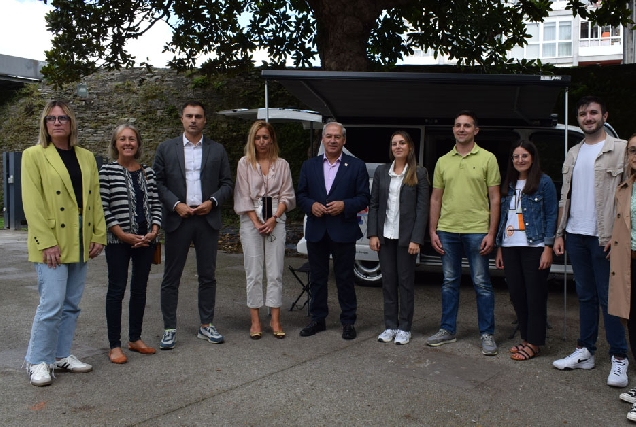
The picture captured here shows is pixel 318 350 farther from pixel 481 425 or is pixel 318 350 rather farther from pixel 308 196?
pixel 481 425

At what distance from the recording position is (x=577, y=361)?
200 inches

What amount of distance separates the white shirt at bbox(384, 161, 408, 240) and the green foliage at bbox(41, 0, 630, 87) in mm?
4570

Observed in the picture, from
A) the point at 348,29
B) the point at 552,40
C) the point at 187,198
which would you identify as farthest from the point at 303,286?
the point at 552,40

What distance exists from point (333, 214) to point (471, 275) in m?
1.25

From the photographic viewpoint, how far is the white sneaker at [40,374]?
4566mm

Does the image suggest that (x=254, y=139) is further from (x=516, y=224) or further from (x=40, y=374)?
(x=40, y=374)

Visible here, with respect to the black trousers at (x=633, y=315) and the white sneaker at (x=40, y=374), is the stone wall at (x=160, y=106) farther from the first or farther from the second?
the black trousers at (x=633, y=315)

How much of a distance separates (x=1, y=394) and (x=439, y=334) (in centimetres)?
335

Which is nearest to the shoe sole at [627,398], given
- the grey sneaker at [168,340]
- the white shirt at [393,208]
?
the white shirt at [393,208]

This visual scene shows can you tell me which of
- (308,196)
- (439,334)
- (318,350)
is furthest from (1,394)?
(439,334)

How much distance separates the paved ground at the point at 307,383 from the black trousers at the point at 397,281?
229mm

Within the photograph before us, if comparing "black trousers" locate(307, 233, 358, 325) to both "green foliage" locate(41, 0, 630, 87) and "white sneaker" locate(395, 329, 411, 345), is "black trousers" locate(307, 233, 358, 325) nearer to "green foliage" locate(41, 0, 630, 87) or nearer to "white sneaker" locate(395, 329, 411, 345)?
"white sneaker" locate(395, 329, 411, 345)

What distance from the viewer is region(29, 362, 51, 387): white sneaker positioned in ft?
15.0

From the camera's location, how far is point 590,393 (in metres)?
4.56
